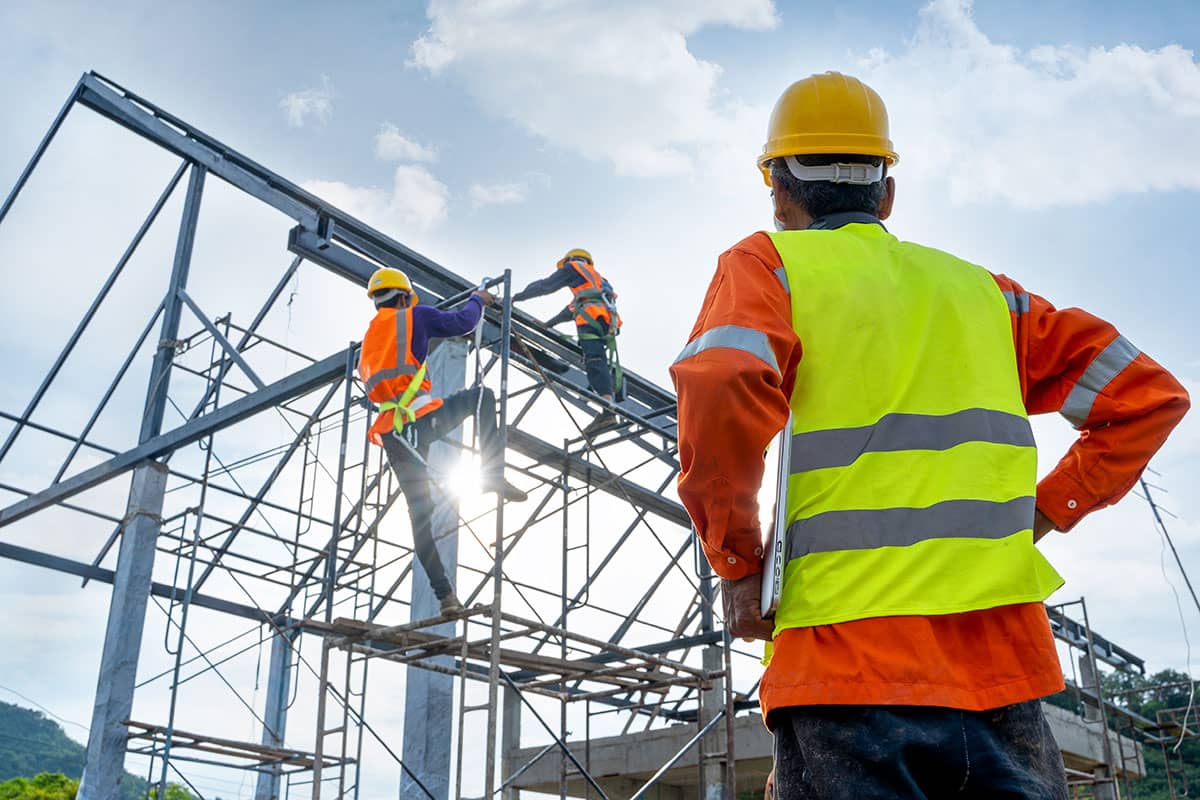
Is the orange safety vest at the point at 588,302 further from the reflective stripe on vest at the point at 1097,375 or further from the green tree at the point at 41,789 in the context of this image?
the green tree at the point at 41,789

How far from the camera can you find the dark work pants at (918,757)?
1.79m

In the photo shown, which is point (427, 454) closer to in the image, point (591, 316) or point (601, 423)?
point (591, 316)

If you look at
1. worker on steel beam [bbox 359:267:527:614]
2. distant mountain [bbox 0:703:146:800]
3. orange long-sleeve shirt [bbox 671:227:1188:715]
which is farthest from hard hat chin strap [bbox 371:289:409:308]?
distant mountain [bbox 0:703:146:800]

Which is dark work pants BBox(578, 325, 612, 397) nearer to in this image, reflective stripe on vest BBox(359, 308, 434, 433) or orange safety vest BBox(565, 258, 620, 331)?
orange safety vest BBox(565, 258, 620, 331)

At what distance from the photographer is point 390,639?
8688 millimetres

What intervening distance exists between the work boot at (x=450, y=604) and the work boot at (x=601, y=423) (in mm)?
5332

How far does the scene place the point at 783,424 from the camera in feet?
6.57

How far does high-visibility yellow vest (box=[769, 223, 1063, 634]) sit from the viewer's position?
1928mm

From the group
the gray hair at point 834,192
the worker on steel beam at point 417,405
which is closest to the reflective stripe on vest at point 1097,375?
the gray hair at point 834,192

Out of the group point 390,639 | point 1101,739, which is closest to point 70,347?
point 390,639

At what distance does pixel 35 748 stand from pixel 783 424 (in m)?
49.0

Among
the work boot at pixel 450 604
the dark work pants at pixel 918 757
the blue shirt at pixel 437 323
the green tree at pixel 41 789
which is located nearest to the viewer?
the dark work pants at pixel 918 757

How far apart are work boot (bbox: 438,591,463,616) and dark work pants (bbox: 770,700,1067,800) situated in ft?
21.8

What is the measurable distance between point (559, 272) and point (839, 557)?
35.0 ft
